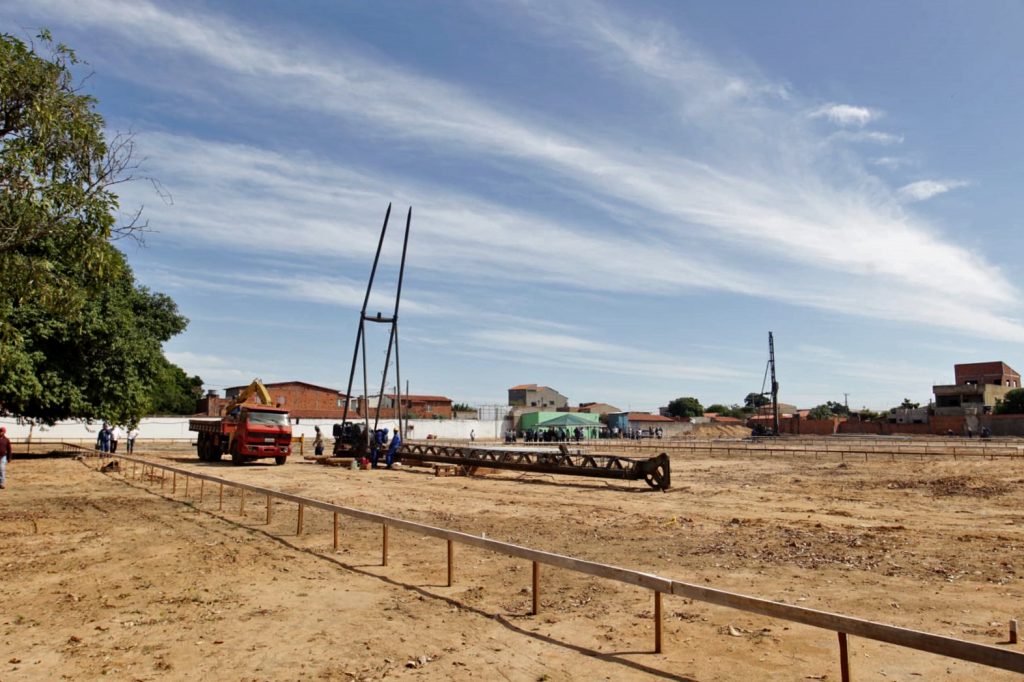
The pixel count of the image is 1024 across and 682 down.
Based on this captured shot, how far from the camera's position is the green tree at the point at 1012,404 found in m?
83.6

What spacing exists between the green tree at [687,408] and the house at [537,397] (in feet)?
94.8

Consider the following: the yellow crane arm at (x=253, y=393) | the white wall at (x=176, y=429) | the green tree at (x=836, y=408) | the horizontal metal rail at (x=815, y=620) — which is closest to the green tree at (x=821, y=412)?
the green tree at (x=836, y=408)

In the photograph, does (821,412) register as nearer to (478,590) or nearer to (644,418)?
(644,418)

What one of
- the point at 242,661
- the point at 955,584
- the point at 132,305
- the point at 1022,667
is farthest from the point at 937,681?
the point at 132,305

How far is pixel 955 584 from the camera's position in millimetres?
9023

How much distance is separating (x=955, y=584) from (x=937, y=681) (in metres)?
4.00

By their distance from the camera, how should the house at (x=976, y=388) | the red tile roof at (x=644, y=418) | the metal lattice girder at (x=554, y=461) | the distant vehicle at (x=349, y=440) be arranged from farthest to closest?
the red tile roof at (x=644, y=418), the house at (x=976, y=388), the distant vehicle at (x=349, y=440), the metal lattice girder at (x=554, y=461)

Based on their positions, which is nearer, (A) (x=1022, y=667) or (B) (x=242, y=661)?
(A) (x=1022, y=667)

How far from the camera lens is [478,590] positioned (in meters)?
8.77

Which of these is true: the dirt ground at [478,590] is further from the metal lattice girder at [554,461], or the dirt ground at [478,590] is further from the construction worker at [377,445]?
the construction worker at [377,445]

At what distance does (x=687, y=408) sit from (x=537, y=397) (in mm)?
35371

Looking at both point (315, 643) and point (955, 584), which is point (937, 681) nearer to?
point (955, 584)

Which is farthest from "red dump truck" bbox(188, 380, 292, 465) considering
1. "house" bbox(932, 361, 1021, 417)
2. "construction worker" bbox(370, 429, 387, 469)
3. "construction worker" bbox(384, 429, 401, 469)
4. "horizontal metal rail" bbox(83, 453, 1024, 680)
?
"house" bbox(932, 361, 1021, 417)

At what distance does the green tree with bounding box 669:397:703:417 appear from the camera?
146 meters
